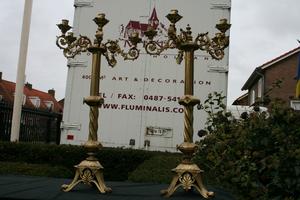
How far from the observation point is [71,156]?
8828mm

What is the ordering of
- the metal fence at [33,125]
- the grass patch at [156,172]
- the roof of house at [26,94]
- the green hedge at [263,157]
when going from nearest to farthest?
the green hedge at [263,157] → the grass patch at [156,172] → the metal fence at [33,125] → the roof of house at [26,94]

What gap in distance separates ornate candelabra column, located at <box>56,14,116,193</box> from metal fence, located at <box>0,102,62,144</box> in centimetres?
768

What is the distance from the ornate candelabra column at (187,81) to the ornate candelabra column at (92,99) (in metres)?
0.31

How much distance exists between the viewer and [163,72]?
8672 mm

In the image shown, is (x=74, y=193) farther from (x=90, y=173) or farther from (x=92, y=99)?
(x=92, y=99)

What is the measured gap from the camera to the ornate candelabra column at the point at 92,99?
396 centimetres

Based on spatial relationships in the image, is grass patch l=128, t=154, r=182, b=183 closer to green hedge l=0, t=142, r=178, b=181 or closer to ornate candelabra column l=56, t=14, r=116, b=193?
ornate candelabra column l=56, t=14, r=116, b=193

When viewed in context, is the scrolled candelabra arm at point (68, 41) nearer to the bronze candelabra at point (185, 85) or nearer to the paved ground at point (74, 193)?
the bronze candelabra at point (185, 85)

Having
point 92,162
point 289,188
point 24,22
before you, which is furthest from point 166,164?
point 24,22

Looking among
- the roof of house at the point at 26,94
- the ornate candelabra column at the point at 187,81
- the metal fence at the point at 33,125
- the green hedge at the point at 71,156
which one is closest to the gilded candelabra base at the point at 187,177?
the ornate candelabra column at the point at 187,81

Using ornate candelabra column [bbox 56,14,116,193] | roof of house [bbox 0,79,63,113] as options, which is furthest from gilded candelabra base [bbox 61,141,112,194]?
roof of house [bbox 0,79,63,113]

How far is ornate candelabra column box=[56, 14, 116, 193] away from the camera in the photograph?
396 cm

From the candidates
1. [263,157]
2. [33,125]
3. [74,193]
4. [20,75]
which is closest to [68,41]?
[74,193]

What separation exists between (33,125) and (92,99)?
9314mm
